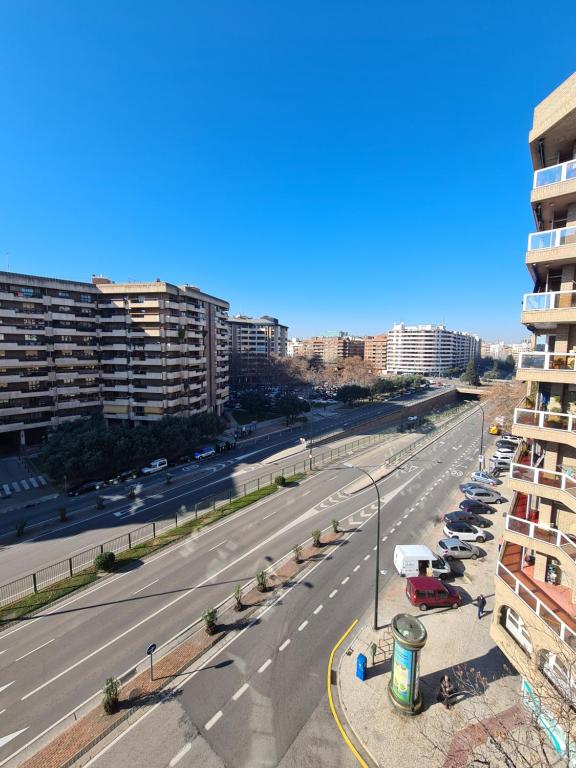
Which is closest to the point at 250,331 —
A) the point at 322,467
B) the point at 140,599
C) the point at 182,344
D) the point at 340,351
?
the point at 340,351

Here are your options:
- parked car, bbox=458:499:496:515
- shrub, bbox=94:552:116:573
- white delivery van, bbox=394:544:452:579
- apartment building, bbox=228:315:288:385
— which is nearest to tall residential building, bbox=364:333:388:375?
apartment building, bbox=228:315:288:385

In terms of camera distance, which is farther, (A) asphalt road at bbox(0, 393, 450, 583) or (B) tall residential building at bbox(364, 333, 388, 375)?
(B) tall residential building at bbox(364, 333, 388, 375)

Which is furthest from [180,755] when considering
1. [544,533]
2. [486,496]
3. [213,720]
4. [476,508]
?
[486,496]

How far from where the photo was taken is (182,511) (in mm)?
27922

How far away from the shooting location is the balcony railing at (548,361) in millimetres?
10311

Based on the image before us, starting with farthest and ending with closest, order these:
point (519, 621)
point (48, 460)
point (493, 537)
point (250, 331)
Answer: point (250, 331)
point (48, 460)
point (493, 537)
point (519, 621)

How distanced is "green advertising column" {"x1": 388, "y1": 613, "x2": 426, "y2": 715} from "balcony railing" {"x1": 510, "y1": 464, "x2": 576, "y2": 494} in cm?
597

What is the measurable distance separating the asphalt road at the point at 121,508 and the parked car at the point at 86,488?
3.27 feet

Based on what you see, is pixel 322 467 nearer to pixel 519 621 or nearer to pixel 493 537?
pixel 493 537

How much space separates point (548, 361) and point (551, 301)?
5.88ft

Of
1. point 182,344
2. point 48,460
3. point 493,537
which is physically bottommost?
point 493,537

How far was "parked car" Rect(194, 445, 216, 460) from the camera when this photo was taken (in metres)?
41.8

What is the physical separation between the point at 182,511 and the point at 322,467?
16.6 meters

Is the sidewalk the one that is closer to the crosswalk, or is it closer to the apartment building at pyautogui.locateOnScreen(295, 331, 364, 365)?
the crosswalk
